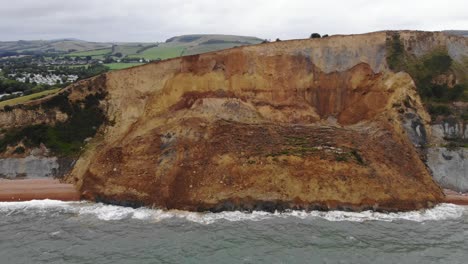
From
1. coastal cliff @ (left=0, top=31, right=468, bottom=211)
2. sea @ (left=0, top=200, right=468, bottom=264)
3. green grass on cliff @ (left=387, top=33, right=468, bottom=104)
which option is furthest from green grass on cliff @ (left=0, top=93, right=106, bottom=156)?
green grass on cliff @ (left=387, top=33, right=468, bottom=104)

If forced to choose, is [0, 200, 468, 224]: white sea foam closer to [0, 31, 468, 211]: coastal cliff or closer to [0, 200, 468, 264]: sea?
[0, 200, 468, 264]: sea

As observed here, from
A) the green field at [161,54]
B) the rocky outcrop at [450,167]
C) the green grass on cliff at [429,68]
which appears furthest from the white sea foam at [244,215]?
the green field at [161,54]

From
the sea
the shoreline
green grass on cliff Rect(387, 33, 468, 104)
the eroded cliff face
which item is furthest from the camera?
green grass on cliff Rect(387, 33, 468, 104)

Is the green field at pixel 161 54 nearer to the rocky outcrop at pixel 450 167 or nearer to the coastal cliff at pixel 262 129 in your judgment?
the coastal cliff at pixel 262 129

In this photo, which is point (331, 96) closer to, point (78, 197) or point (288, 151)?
point (288, 151)

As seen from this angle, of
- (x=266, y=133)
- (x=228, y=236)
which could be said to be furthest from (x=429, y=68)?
(x=228, y=236)
